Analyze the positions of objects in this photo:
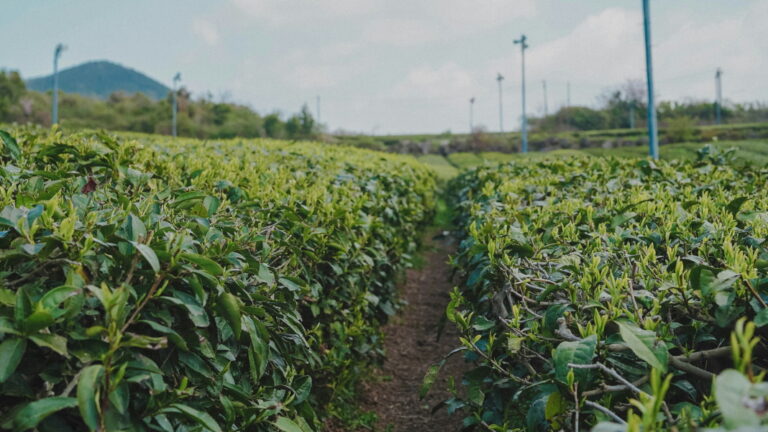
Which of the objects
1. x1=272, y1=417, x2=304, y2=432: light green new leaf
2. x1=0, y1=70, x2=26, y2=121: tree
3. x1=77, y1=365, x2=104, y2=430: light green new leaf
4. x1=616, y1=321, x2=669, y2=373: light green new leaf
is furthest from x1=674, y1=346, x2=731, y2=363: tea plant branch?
x1=0, y1=70, x2=26, y2=121: tree

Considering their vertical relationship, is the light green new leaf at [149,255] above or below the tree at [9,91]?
below

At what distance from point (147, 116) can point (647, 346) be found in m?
50.0

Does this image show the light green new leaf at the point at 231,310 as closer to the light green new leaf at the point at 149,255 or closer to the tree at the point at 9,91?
the light green new leaf at the point at 149,255

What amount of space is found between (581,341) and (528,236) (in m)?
1.05

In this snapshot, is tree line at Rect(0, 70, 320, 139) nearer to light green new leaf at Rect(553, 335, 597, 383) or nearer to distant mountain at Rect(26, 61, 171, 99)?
light green new leaf at Rect(553, 335, 597, 383)

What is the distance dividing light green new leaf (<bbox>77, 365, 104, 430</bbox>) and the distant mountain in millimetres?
163903

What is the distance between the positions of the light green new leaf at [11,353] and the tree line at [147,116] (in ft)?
130

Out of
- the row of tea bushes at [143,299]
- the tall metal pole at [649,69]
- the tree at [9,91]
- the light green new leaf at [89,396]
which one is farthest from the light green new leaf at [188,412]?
the tree at [9,91]

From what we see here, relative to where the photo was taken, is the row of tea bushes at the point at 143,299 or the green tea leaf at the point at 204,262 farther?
the green tea leaf at the point at 204,262

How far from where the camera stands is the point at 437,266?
8.00 metres

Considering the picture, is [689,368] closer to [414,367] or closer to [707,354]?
[707,354]

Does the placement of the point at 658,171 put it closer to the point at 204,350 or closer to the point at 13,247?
the point at 204,350

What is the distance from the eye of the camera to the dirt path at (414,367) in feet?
11.6

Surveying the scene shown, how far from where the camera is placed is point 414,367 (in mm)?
4434
